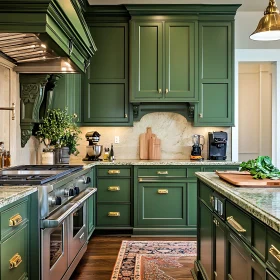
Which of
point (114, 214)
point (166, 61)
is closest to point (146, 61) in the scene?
point (166, 61)

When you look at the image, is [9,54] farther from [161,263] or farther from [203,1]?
[203,1]

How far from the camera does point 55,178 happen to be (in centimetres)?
235

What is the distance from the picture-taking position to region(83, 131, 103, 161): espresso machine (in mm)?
4242

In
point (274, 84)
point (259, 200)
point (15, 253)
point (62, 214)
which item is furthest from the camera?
point (274, 84)

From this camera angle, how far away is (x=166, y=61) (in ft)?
13.9

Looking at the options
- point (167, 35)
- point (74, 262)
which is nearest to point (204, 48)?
point (167, 35)

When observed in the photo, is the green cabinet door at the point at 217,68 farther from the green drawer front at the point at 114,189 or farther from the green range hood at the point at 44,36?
the green range hood at the point at 44,36

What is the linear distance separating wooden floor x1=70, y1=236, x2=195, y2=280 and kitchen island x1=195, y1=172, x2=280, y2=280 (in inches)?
36.4

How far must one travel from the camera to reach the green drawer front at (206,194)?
227 centimetres

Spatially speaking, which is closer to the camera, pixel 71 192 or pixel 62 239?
pixel 62 239

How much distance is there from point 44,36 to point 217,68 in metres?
2.72

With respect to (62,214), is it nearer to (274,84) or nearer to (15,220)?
(15,220)

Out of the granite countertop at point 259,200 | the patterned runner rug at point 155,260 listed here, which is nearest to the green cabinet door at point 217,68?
the patterned runner rug at point 155,260

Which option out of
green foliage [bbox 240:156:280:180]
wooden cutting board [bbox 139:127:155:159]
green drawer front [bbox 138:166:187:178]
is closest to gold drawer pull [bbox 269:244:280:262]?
green foliage [bbox 240:156:280:180]
